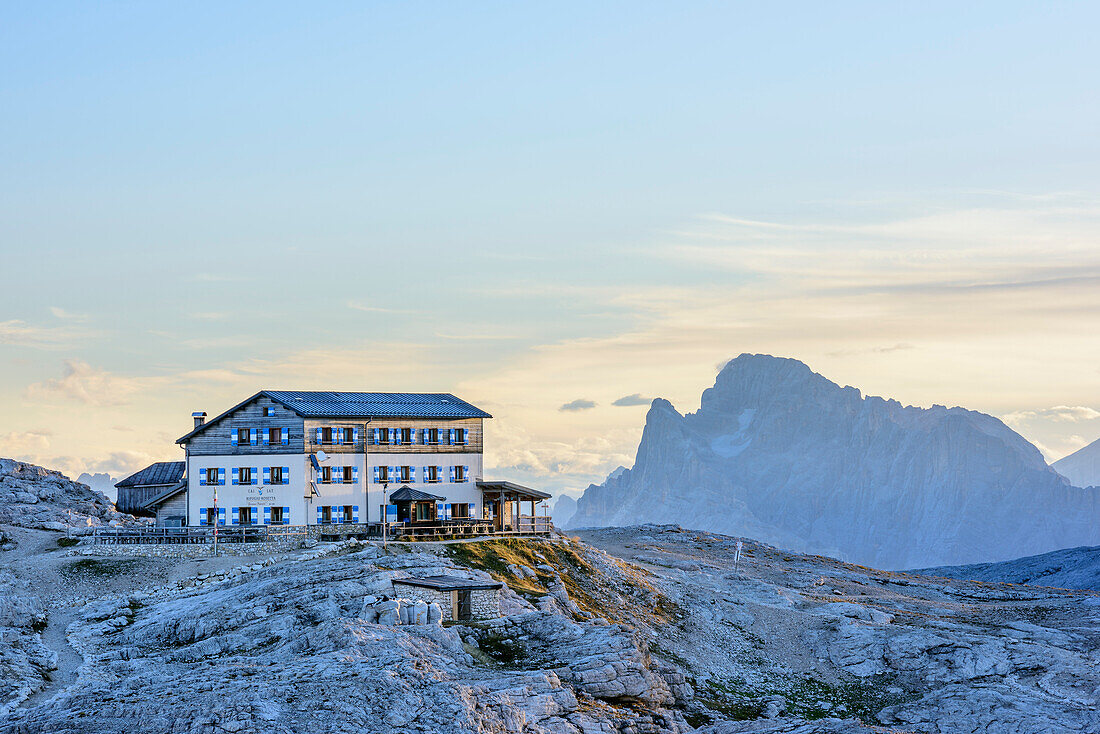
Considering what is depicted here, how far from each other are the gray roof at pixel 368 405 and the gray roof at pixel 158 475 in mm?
31393

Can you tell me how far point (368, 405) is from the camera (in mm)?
96000

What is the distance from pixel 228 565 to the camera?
77.7m

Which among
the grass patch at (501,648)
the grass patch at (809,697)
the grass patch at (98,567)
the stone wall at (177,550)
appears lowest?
the grass patch at (809,697)

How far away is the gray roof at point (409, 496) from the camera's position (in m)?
89.8

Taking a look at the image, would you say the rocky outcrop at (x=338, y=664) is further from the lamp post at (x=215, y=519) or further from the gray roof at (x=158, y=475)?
the gray roof at (x=158, y=475)

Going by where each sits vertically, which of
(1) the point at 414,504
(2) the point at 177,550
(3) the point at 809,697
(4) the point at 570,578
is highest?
(1) the point at 414,504

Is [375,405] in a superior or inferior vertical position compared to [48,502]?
superior

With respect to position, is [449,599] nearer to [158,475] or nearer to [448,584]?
[448,584]

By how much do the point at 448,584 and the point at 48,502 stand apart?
7510 cm

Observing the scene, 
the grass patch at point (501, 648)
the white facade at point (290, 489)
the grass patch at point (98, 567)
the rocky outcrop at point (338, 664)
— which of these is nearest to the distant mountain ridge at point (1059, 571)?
the white facade at point (290, 489)

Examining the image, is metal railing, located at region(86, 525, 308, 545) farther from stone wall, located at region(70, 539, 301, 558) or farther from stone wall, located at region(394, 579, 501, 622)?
stone wall, located at region(394, 579, 501, 622)

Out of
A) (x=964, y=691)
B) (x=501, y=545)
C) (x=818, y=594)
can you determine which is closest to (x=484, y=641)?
(x=501, y=545)

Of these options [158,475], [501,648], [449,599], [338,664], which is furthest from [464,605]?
[158,475]

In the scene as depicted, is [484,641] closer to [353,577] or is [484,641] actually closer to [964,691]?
[353,577]
